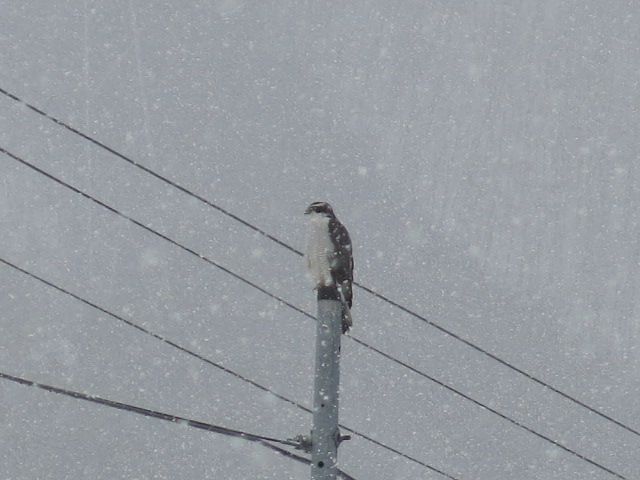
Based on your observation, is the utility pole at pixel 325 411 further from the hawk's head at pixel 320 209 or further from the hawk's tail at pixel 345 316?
the hawk's head at pixel 320 209

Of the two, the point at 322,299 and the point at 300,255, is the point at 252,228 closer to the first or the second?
the point at 300,255

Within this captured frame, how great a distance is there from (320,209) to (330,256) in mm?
833

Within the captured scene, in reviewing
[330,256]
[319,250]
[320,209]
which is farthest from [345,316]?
[320,209]

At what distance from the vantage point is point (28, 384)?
5.36 meters

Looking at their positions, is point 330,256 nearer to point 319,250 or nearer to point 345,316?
point 319,250

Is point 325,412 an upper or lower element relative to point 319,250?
lower

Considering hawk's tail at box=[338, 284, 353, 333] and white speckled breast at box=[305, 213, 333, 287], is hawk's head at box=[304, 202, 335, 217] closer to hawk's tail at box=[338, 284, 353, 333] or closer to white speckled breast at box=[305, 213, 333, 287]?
white speckled breast at box=[305, 213, 333, 287]

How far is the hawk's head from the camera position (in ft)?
23.1

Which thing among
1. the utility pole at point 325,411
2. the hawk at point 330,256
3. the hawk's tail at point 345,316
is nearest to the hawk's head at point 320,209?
the hawk at point 330,256

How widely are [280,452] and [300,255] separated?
4.84ft

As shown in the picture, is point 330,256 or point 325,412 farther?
point 330,256

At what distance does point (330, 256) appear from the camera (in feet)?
20.8

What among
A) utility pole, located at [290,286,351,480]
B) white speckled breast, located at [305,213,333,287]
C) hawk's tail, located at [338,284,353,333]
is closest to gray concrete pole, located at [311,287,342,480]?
utility pole, located at [290,286,351,480]

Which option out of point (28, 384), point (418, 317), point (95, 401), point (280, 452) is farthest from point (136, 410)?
point (418, 317)
